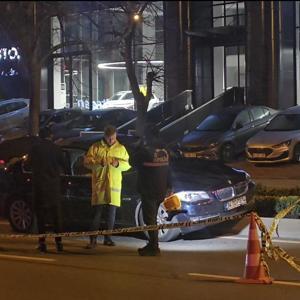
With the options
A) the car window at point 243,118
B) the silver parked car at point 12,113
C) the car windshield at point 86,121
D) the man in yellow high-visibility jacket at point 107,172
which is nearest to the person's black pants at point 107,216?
the man in yellow high-visibility jacket at point 107,172

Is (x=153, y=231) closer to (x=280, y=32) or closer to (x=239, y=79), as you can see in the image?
Result: (x=280, y=32)

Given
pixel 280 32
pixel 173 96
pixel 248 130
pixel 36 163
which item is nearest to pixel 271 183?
pixel 248 130

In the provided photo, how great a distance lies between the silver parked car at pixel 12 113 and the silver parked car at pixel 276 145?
1179 cm

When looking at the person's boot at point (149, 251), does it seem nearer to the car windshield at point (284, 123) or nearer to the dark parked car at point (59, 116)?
the car windshield at point (284, 123)

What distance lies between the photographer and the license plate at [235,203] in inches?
400

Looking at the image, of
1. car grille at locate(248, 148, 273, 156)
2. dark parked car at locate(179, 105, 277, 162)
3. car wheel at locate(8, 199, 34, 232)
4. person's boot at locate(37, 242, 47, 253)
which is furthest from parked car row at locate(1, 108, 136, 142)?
person's boot at locate(37, 242, 47, 253)

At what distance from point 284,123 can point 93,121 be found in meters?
8.20

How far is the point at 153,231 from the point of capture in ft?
29.7

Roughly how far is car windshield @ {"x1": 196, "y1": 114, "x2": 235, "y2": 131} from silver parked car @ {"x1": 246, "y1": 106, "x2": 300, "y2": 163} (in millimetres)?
1605

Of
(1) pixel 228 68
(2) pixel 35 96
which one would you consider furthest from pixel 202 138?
(1) pixel 228 68

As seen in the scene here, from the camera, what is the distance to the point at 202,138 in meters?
21.4

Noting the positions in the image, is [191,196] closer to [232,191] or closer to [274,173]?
[232,191]

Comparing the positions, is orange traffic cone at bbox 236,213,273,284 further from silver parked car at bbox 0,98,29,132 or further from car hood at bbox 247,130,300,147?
silver parked car at bbox 0,98,29,132

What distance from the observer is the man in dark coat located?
31.2 ft
